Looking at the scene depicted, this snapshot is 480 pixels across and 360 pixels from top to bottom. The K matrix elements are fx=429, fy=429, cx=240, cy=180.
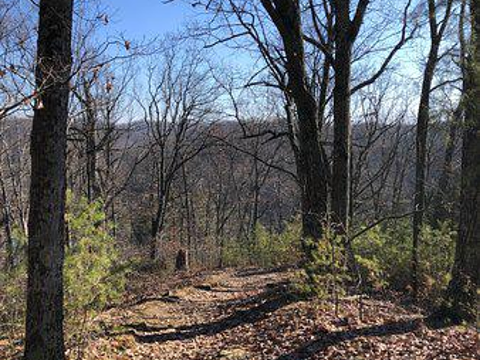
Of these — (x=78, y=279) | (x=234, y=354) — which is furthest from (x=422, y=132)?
(x=78, y=279)

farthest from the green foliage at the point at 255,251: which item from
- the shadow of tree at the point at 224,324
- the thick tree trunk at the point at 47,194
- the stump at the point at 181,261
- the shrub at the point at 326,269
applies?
the thick tree trunk at the point at 47,194

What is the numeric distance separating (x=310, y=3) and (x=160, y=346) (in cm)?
828

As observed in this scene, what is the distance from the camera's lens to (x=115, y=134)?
821 inches

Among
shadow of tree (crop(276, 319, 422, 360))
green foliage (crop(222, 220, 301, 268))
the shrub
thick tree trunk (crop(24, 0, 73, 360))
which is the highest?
thick tree trunk (crop(24, 0, 73, 360))

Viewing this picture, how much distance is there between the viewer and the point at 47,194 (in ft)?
14.3

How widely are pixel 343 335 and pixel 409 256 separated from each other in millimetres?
6605

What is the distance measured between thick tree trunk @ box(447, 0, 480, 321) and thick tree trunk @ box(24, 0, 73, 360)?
18.4 feet

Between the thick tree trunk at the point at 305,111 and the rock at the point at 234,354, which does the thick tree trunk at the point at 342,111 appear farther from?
the rock at the point at 234,354

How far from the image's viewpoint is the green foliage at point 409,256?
10163mm

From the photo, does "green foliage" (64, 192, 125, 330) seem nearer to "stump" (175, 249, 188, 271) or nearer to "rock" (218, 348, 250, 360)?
"rock" (218, 348, 250, 360)

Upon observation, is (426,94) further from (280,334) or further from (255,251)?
(255,251)

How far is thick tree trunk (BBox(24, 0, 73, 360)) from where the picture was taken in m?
4.34

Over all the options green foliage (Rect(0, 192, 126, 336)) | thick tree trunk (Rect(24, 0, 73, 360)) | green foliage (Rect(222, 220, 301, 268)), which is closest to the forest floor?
green foliage (Rect(0, 192, 126, 336))

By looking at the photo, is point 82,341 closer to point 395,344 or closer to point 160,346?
point 160,346
